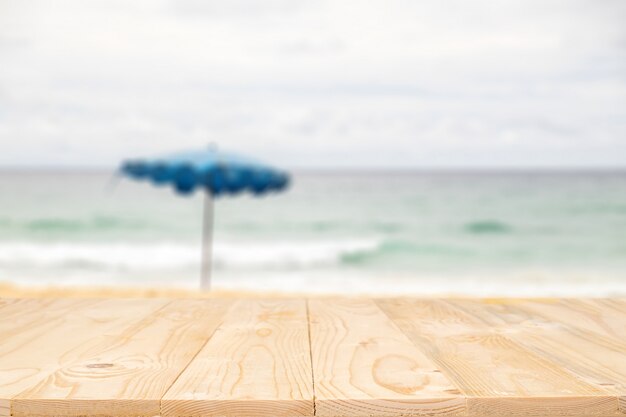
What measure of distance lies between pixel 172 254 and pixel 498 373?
14.2 m

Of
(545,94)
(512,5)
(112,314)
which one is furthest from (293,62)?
(112,314)

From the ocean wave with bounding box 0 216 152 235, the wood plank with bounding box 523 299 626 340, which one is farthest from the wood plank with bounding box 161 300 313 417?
the ocean wave with bounding box 0 216 152 235

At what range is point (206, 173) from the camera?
6.25m

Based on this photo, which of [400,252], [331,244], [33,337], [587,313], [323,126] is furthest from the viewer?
[323,126]

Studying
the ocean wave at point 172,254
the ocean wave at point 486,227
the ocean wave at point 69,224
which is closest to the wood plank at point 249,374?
the ocean wave at point 172,254

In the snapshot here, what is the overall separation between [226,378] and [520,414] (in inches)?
16.0

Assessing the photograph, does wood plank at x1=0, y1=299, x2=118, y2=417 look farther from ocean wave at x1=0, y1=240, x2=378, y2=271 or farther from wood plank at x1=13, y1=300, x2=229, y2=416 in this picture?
ocean wave at x1=0, y1=240, x2=378, y2=271

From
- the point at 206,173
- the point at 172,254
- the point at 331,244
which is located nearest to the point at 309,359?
the point at 206,173

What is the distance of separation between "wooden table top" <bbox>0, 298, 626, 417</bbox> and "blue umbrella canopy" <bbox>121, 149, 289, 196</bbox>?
4729 mm

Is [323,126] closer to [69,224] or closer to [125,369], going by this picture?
[69,224]

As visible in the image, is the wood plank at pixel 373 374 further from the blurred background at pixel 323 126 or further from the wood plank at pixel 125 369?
the blurred background at pixel 323 126

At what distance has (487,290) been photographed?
10.1m

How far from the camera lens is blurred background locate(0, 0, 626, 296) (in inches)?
523

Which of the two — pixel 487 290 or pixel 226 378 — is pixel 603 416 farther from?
pixel 487 290
